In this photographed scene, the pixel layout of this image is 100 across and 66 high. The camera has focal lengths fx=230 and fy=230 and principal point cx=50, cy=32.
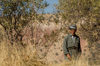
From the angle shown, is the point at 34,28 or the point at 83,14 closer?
the point at 34,28

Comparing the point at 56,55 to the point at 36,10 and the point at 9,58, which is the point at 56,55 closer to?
the point at 36,10

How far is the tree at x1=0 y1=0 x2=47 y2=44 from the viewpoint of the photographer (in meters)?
11.3

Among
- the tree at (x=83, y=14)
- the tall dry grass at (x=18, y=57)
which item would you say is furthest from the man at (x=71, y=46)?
the tree at (x=83, y=14)

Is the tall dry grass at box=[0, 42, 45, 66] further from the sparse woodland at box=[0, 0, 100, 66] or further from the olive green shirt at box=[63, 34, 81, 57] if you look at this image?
the olive green shirt at box=[63, 34, 81, 57]

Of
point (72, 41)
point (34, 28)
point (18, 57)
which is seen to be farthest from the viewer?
point (34, 28)

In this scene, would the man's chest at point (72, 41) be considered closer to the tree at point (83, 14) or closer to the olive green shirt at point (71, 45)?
the olive green shirt at point (71, 45)

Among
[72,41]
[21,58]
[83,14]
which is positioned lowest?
[21,58]

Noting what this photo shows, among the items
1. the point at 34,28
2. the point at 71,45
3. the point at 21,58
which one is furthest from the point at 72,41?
the point at 34,28

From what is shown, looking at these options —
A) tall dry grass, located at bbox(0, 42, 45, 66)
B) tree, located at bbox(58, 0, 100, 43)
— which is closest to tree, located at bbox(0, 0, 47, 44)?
tree, located at bbox(58, 0, 100, 43)

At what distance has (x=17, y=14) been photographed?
11641 millimetres

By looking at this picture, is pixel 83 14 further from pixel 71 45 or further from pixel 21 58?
pixel 21 58

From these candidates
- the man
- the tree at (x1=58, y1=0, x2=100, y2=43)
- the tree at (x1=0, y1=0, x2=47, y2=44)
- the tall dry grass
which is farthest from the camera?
the tree at (x1=58, y1=0, x2=100, y2=43)

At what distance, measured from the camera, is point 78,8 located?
14195 millimetres

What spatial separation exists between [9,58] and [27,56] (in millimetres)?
581
